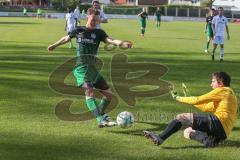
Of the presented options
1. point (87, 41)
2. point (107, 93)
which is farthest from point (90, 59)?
point (107, 93)

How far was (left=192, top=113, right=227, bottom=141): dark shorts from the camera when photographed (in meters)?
8.17

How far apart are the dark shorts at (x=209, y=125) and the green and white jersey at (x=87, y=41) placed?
2.49 metres

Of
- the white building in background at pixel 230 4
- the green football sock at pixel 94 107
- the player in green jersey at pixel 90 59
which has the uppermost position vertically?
the player in green jersey at pixel 90 59

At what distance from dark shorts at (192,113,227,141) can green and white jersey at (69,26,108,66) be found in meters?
2.49

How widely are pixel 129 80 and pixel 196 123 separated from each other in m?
7.37

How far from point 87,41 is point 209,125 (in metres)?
2.85

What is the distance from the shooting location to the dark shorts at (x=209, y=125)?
817 cm

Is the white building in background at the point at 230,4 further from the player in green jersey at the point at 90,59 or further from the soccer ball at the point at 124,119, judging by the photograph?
the soccer ball at the point at 124,119

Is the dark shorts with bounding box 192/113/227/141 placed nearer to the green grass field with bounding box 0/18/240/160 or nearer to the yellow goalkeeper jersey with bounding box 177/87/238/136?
the yellow goalkeeper jersey with bounding box 177/87/238/136

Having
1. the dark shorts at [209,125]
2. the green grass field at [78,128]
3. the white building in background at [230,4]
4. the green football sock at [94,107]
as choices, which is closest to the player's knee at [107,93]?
the green football sock at [94,107]

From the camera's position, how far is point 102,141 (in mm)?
8594

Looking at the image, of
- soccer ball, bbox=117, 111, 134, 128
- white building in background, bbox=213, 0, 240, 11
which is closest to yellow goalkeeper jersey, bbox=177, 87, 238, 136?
soccer ball, bbox=117, 111, 134, 128

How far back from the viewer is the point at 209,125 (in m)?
8.17

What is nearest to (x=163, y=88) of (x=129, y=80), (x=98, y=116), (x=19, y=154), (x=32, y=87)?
(x=129, y=80)
